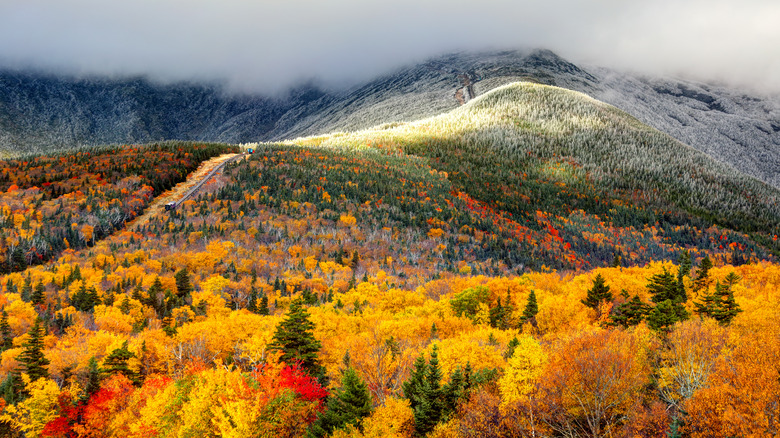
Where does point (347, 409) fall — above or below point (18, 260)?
below

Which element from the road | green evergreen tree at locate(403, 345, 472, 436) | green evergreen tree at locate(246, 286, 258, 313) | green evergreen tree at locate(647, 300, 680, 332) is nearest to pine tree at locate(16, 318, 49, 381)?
green evergreen tree at locate(246, 286, 258, 313)

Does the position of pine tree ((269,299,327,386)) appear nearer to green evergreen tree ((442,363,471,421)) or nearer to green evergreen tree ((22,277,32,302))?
green evergreen tree ((442,363,471,421))

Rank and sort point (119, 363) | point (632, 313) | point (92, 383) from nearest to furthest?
point (92, 383) < point (119, 363) < point (632, 313)

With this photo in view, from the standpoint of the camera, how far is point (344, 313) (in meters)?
82.9

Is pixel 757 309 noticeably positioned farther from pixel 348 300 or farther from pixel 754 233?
pixel 754 233

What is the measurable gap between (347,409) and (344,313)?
4056 centimetres

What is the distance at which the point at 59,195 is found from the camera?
5123 inches

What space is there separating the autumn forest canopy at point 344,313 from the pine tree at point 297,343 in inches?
13.0

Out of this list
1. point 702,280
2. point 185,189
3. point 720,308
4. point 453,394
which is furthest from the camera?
point 185,189

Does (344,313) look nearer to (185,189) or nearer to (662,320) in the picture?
(662,320)

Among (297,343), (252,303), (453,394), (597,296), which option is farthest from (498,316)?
(252,303)

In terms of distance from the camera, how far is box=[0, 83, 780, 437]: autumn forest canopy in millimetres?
44219

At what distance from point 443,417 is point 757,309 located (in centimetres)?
5465

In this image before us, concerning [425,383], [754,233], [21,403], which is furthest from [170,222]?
[754,233]
